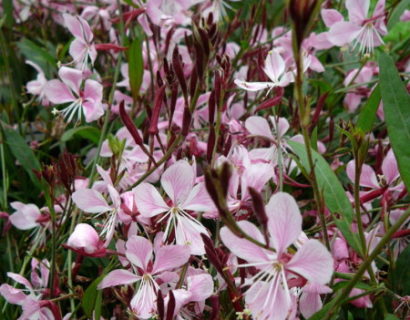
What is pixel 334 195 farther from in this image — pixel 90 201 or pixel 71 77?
pixel 71 77

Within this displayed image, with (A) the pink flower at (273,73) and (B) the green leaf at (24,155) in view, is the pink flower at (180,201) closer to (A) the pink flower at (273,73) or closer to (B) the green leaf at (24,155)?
(A) the pink flower at (273,73)

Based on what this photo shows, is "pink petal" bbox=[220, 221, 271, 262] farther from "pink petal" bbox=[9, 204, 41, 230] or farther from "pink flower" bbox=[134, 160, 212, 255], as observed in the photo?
"pink petal" bbox=[9, 204, 41, 230]

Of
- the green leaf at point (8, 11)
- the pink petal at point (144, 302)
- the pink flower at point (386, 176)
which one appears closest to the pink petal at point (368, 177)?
the pink flower at point (386, 176)

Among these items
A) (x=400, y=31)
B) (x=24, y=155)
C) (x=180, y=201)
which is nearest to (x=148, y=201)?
(x=180, y=201)

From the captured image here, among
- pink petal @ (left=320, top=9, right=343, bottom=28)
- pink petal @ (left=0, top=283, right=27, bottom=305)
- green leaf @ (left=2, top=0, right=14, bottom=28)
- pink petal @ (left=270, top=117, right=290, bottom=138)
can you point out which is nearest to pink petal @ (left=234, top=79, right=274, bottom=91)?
pink petal @ (left=270, top=117, right=290, bottom=138)

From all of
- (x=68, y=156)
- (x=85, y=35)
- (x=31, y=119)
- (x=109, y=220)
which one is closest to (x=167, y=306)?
(x=109, y=220)
